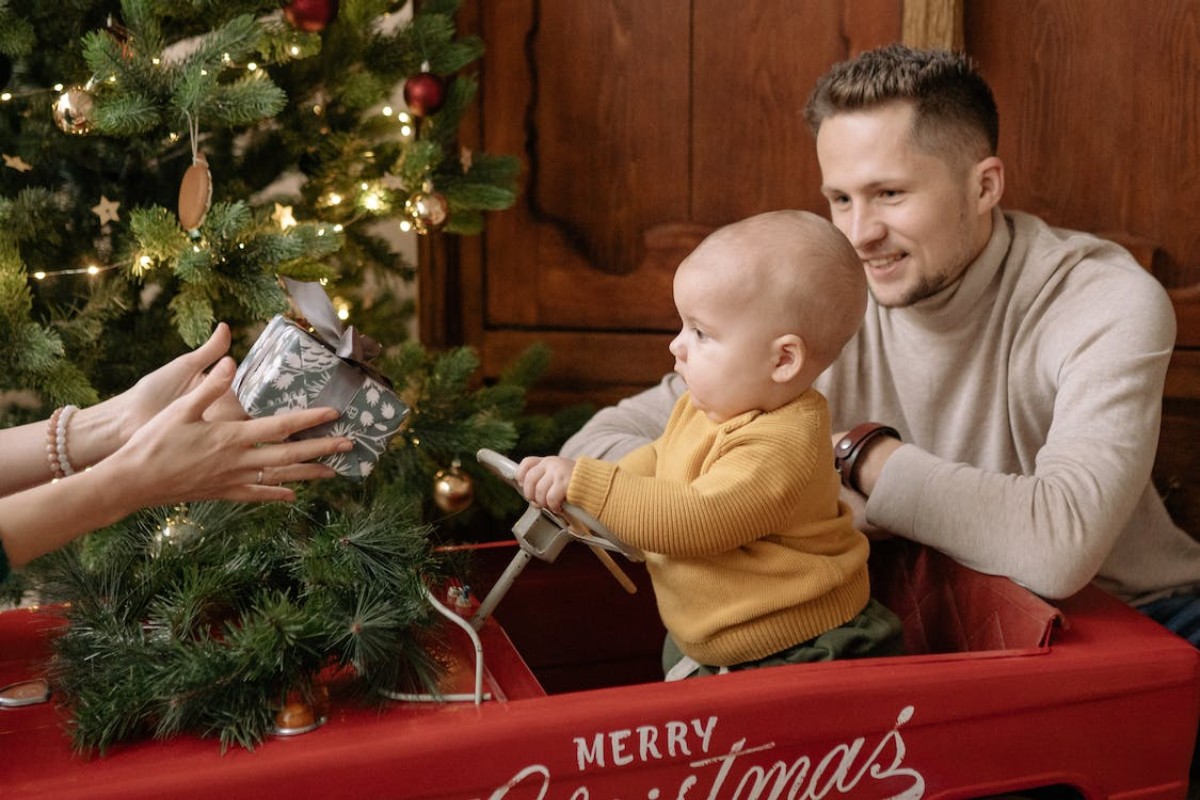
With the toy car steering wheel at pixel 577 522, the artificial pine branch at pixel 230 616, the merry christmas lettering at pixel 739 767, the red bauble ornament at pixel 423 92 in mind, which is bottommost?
the merry christmas lettering at pixel 739 767

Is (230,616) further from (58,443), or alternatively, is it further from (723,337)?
(723,337)

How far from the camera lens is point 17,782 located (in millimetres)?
932

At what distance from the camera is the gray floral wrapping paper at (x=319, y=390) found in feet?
3.67

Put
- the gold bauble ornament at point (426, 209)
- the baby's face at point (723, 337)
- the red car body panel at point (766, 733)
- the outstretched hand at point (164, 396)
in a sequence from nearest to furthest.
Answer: the red car body panel at point (766, 733)
the baby's face at point (723, 337)
the outstretched hand at point (164, 396)
the gold bauble ornament at point (426, 209)

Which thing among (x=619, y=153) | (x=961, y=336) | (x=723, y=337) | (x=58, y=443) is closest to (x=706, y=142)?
(x=619, y=153)

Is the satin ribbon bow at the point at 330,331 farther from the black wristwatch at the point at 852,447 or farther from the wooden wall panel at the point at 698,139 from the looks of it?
the wooden wall panel at the point at 698,139

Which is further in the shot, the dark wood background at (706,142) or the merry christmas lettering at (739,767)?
the dark wood background at (706,142)

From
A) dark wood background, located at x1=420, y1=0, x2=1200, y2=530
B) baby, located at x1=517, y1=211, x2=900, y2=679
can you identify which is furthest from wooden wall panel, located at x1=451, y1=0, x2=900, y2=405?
baby, located at x1=517, y1=211, x2=900, y2=679

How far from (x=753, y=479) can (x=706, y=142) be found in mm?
1098

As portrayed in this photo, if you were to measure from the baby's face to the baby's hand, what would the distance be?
0.57ft

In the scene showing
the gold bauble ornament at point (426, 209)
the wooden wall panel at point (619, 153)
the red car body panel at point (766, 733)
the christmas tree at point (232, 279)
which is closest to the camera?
the red car body panel at point (766, 733)

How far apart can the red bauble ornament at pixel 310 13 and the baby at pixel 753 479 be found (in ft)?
2.40

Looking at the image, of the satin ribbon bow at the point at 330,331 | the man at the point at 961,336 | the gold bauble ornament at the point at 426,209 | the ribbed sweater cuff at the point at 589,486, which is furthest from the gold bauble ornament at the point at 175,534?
the gold bauble ornament at the point at 426,209

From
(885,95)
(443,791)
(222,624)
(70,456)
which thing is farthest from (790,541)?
(70,456)
